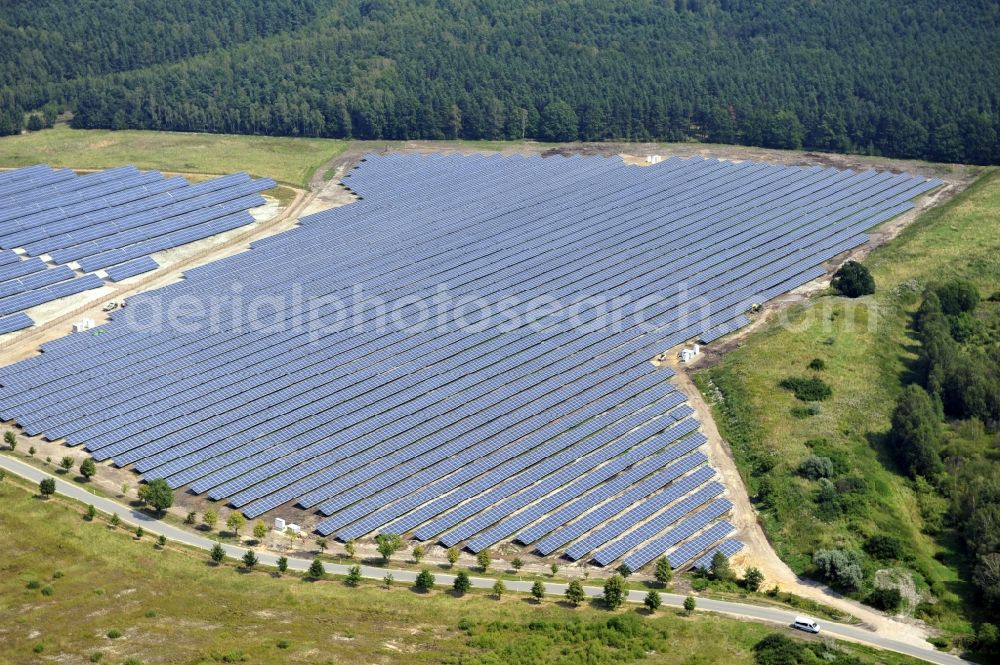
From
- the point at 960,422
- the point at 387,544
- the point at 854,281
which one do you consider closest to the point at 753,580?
the point at 387,544

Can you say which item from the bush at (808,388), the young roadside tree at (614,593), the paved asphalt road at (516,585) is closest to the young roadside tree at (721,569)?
the paved asphalt road at (516,585)

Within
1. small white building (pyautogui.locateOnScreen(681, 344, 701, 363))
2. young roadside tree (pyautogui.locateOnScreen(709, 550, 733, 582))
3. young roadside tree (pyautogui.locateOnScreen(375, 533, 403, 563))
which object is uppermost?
small white building (pyautogui.locateOnScreen(681, 344, 701, 363))

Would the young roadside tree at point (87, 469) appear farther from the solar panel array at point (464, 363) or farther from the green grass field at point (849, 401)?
the green grass field at point (849, 401)

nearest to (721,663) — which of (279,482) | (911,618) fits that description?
(911,618)

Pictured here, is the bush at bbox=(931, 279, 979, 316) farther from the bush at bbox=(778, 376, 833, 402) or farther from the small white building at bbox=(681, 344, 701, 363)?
the small white building at bbox=(681, 344, 701, 363)

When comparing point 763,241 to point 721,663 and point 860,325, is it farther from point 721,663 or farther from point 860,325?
point 721,663

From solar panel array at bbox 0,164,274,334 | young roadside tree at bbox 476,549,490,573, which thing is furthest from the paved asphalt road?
solar panel array at bbox 0,164,274,334
